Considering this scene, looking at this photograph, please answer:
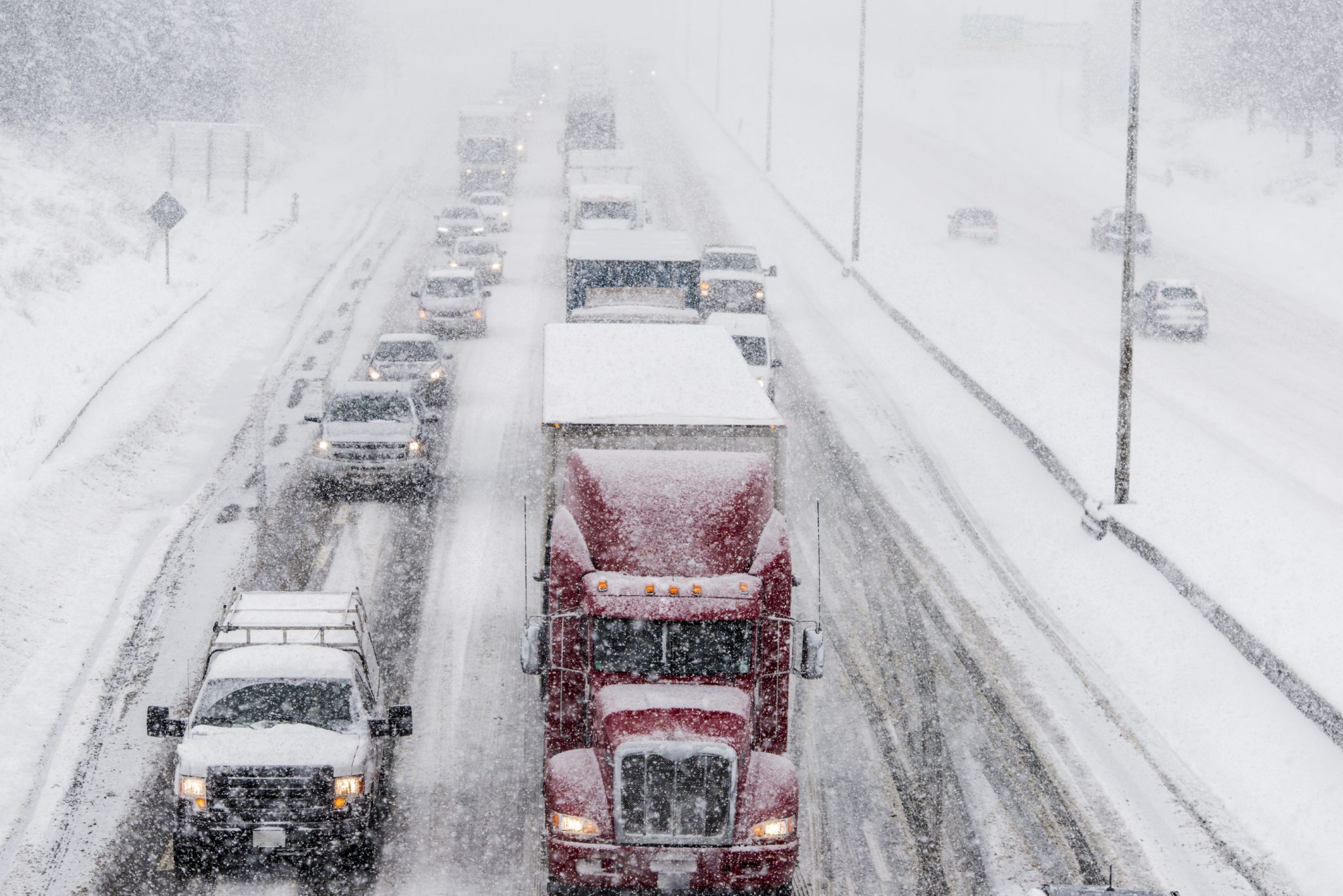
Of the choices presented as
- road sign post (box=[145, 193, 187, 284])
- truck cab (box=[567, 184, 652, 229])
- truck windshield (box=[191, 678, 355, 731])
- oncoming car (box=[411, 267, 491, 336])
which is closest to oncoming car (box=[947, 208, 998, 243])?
truck cab (box=[567, 184, 652, 229])

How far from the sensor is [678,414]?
15.4 metres

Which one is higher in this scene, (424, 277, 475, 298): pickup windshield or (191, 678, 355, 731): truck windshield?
(424, 277, 475, 298): pickup windshield

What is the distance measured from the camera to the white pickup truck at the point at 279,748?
12828 millimetres

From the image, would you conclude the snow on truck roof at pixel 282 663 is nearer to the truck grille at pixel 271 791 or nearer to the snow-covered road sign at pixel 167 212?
the truck grille at pixel 271 791

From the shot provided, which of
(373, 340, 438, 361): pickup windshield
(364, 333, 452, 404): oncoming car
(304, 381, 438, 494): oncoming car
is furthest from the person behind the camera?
(373, 340, 438, 361): pickup windshield

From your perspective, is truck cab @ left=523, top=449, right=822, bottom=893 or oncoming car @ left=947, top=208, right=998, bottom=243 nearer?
truck cab @ left=523, top=449, right=822, bottom=893

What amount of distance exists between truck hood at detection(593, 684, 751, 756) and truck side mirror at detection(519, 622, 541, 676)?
700 millimetres

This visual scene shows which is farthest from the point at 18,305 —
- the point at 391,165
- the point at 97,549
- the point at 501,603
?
the point at 391,165

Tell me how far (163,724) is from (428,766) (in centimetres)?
311

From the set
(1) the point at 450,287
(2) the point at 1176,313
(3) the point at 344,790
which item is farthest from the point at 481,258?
(3) the point at 344,790

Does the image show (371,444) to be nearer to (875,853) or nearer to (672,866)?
(875,853)

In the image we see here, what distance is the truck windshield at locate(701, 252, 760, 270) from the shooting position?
39969mm

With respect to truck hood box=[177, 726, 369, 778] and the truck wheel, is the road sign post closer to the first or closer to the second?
truck hood box=[177, 726, 369, 778]

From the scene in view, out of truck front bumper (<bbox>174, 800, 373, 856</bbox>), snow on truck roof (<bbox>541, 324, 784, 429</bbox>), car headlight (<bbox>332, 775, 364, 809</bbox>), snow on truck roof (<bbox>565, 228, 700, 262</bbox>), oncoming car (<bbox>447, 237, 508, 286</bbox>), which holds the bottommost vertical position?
truck front bumper (<bbox>174, 800, 373, 856</bbox>)
